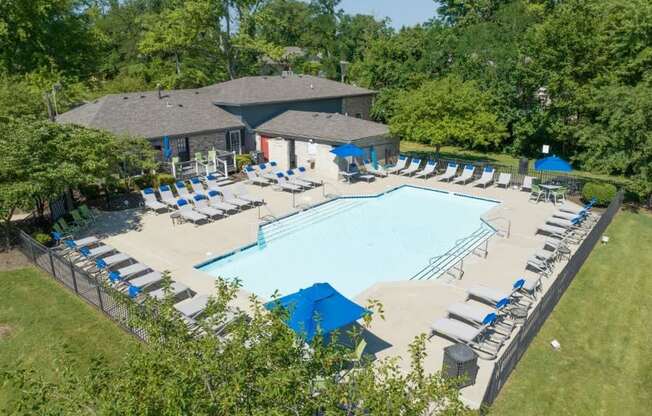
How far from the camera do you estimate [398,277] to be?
16.9 m

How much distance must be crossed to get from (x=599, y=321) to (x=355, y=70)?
1441 inches

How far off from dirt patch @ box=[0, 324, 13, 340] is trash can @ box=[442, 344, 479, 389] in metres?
11.8

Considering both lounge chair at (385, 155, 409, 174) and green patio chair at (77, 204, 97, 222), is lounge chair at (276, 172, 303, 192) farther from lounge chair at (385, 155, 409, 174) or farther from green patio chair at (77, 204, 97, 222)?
green patio chair at (77, 204, 97, 222)

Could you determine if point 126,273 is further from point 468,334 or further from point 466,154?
point 466,154

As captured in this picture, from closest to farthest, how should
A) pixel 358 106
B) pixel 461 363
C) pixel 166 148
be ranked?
pixel 461 363
pixel 166 148
pixel 358 106

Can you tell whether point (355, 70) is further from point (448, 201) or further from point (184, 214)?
point (184, 214)

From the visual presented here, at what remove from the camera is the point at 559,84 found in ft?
97.7

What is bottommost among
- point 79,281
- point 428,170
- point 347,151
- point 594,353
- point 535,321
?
point 594,353

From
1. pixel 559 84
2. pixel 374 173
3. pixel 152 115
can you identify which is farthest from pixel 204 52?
pixel 559 84

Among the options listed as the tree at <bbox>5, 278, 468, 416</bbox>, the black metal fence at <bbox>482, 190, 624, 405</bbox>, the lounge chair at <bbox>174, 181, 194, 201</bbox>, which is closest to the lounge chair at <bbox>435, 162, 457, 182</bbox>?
the black metal fence at <bbox>482, 190, 624, 405</bbox>

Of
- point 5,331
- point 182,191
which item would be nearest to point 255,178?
point 182,191

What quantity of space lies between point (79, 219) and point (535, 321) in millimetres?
18031

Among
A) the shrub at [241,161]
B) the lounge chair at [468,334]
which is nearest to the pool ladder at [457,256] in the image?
the lounge chair at [468,334]

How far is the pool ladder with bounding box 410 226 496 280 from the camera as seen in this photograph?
1677 centimetres
